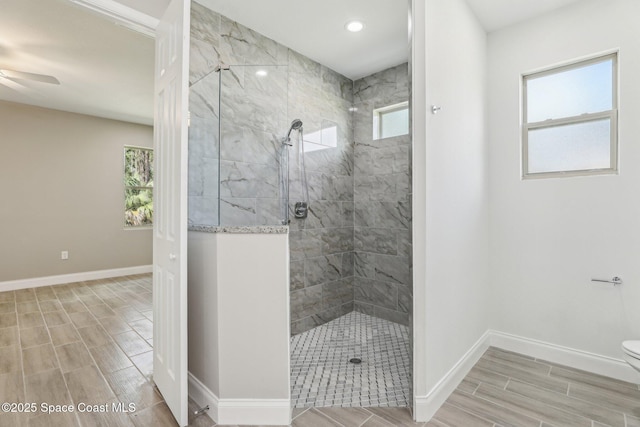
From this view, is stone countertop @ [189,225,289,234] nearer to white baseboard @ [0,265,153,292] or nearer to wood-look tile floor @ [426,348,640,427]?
wood-look tile floor @ [426,348,640,427]

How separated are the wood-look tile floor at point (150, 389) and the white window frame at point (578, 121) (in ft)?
5.03

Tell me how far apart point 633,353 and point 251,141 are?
307cm

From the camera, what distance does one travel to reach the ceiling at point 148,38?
2.46 metres

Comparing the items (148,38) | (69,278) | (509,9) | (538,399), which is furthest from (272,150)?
(69,278)

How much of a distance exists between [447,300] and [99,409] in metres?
2.31

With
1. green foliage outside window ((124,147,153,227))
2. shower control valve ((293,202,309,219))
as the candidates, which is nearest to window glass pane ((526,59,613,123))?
shower control valve ((293,202,309,219))

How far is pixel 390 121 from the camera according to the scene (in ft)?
11.7

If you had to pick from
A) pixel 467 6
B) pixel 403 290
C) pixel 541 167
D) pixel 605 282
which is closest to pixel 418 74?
pixel 467 6

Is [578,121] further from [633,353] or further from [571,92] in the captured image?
[633,353]

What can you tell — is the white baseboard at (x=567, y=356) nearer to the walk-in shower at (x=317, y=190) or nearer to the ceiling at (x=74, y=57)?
the walk-in shower at (x=317, y=190)

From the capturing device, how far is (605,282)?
2.30 metres

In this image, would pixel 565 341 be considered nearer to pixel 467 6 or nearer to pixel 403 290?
pixel 403 290

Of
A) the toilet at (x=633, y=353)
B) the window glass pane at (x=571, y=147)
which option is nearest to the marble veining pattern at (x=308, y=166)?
the window glass pane at (x=571, y=147)

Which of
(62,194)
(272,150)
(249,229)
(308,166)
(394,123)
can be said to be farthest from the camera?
(62,194)
